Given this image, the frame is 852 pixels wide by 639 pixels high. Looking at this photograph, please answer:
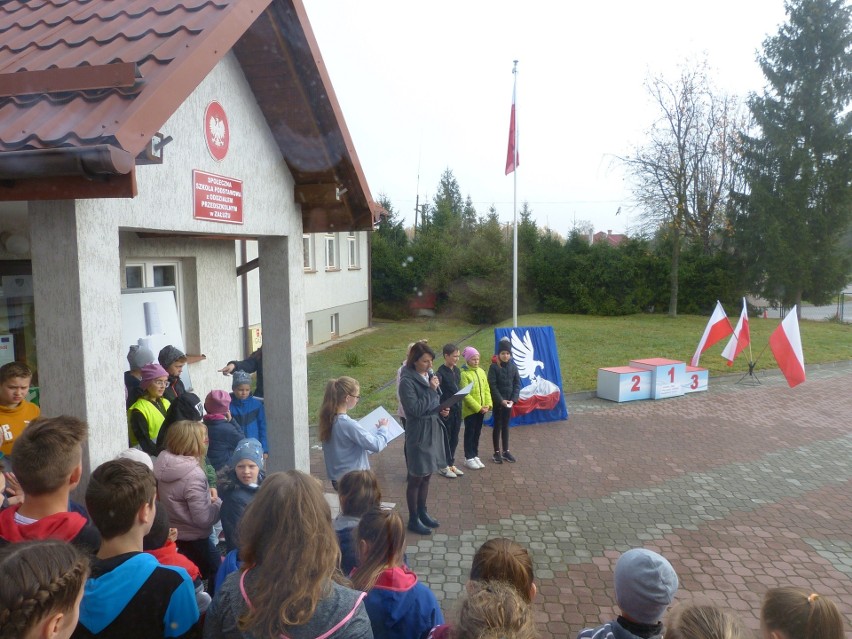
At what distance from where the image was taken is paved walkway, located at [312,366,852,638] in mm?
5188

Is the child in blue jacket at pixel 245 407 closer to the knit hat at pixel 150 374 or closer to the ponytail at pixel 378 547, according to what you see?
the knit hat at pixel 150 374

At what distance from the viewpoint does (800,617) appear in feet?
7.17

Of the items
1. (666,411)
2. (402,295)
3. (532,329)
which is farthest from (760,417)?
(402,295)

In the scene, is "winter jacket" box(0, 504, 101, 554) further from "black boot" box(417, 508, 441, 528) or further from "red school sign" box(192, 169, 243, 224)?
"black boot" box(417, 508, 441, 528)

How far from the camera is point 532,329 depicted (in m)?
10.7

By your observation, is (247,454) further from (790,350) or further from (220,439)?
(790,350)

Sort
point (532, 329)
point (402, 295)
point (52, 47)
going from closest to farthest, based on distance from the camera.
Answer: point (52, 47) < point (532, 329) < point (402, 295)

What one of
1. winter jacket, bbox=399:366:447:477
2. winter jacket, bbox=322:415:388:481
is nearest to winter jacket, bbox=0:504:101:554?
winter jacket, bbox=322:415:388:481

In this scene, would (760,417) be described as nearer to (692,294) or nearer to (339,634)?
(339,634)

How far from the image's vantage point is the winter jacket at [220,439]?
481cm

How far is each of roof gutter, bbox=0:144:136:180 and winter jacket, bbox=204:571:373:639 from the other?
197cm

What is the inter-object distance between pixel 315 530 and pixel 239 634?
40cm

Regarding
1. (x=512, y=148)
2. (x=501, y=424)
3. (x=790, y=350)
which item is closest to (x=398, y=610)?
(x=501, y=424)

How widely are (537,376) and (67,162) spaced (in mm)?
8551
